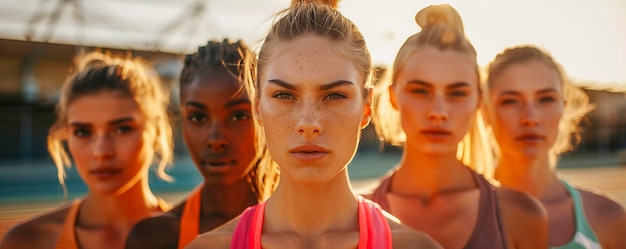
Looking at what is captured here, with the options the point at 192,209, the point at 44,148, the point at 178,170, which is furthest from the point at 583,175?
the point at 192,209

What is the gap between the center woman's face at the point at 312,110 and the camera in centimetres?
208

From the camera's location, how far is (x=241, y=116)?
289 cm

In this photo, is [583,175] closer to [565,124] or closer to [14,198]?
[14,198]

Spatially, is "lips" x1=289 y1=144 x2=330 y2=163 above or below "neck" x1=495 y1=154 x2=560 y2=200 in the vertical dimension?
above

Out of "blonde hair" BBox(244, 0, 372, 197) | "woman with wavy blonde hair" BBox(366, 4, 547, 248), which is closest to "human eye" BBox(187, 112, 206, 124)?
"blonde hair" BBox(244, 0, 372, 197)

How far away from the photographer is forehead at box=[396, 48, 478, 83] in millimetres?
2648

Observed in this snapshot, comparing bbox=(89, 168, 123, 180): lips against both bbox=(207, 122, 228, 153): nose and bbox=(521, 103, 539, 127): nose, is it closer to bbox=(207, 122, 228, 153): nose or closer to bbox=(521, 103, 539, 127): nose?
bbox=(207, 122, 228, 153): nose

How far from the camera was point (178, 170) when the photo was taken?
23094mm

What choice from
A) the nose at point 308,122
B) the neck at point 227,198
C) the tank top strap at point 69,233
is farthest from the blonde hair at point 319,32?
the tank top strap at point 69,233

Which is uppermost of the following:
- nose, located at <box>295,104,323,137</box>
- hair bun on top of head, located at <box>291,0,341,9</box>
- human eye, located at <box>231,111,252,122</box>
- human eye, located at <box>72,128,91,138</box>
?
hair bun on top of head, located at <box>291,0,341,9</box>

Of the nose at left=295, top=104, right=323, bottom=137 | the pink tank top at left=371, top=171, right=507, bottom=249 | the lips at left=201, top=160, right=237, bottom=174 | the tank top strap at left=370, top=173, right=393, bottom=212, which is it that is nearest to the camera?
the nose at left=295, top=104, right=323, bottom=137

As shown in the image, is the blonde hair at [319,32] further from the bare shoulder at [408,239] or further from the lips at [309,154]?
the bare shoulder at [408,239]

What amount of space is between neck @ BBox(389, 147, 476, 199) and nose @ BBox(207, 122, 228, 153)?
2.77 feet

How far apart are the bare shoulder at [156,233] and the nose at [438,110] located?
1277mm
